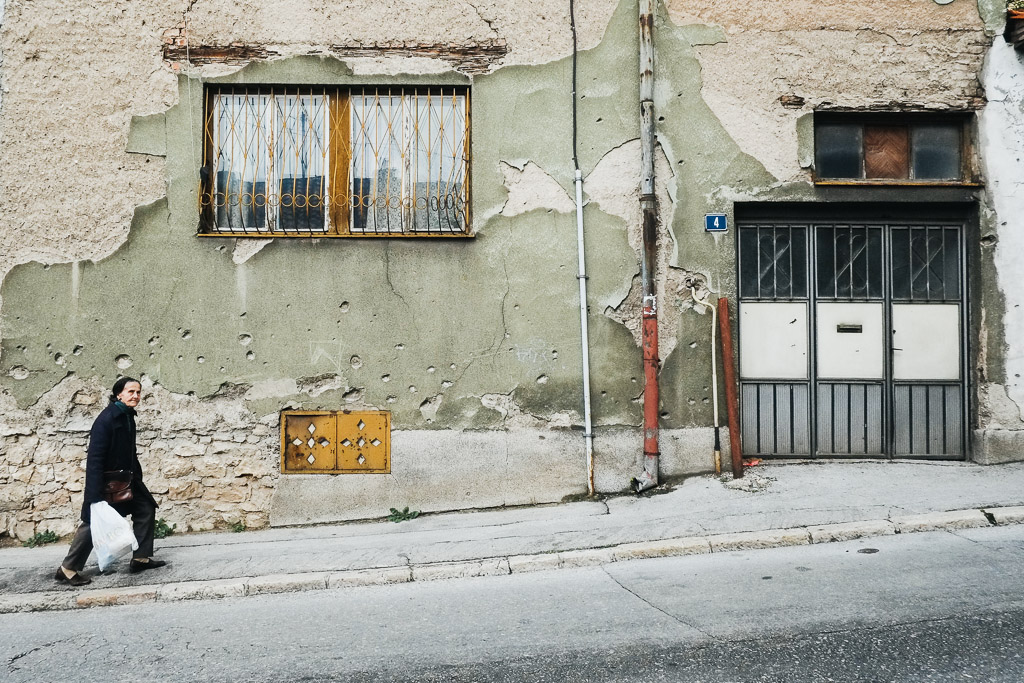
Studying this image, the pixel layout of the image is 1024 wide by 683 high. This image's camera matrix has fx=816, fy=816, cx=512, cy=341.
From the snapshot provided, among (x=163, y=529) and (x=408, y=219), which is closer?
(x=163, y=529)

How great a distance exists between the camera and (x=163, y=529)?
24.4ft

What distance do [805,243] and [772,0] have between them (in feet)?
7.56

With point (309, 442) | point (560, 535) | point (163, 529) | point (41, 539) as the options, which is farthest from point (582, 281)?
point (41, 539)

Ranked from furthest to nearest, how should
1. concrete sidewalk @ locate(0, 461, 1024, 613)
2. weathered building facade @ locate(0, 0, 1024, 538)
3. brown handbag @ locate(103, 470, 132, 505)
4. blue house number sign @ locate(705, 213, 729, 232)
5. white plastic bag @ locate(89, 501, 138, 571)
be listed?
blue house number sign @ locate(705, 213, 729, 232), weathered building facade @ locate(0, 0, 1024, 538), brown handbag @ locate(103, 470, 132, 505), concrete sidewalk @ locate(0, 461, 1024, 613), white plastic bag @ locate(89, 501, 138, 571)

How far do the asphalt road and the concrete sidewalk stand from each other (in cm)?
17

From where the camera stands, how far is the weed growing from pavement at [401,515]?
24.4 feet

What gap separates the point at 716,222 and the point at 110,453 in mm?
5488

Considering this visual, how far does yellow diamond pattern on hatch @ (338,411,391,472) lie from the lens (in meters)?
7.57

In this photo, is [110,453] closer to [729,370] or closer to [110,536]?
[110,536]

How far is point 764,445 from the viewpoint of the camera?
7.93 m

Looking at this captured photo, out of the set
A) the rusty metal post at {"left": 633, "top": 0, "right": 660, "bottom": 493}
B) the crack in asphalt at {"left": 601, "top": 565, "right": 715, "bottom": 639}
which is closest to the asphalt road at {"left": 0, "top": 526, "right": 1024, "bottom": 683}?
the crack in asphalt at {"left": 601, "top": 565, "right": 715, "bottom": 639}

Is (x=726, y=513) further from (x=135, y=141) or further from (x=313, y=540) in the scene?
(x=135, y=141)

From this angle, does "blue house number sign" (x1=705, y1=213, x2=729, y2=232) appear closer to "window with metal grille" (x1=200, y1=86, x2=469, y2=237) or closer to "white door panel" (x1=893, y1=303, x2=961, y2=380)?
"white door panel" (x1=893, y1=303, x2=961, y2=380)

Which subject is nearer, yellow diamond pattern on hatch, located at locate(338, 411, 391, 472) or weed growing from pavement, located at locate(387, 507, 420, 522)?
weed growing from pavement, located at locate(387, 507, 420, 522)
